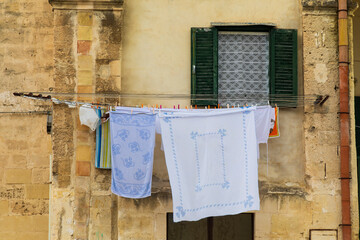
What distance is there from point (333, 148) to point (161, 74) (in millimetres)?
2761

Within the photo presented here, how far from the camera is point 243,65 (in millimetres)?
8805

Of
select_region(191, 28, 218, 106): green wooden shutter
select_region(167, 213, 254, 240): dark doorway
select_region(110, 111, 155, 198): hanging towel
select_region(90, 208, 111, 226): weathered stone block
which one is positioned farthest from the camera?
select_region(167, 213, 254, 240): dark doorway

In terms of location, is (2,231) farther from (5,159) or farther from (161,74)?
(161,74)

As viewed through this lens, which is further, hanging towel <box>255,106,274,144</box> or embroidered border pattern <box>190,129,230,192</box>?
hanging towel <box>255,106,274,144</box>

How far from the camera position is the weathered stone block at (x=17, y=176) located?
944 cm

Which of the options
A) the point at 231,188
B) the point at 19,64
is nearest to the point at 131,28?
the point at 19,64

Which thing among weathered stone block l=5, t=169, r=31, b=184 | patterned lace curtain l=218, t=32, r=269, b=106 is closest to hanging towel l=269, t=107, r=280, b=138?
patterned lace curtain l=218, t=32, r=269, b=106

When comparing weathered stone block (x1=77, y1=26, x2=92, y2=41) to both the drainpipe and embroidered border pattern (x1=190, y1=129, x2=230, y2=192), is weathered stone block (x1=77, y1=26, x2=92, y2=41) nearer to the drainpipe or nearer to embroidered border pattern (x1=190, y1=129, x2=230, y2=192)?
embroidered border pattern (x1=190, y1=129, x2=230, y2=192)

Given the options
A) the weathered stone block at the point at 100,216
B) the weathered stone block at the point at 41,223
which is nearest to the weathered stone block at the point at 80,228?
the weathered stone block at the point at 100,216

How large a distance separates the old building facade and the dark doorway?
97cm

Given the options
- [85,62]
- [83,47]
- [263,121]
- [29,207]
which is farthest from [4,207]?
[263,121]

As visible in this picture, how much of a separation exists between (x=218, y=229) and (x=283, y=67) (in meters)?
2.97

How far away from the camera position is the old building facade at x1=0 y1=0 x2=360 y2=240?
8453mm

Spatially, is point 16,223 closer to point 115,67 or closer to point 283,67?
point 115,67
